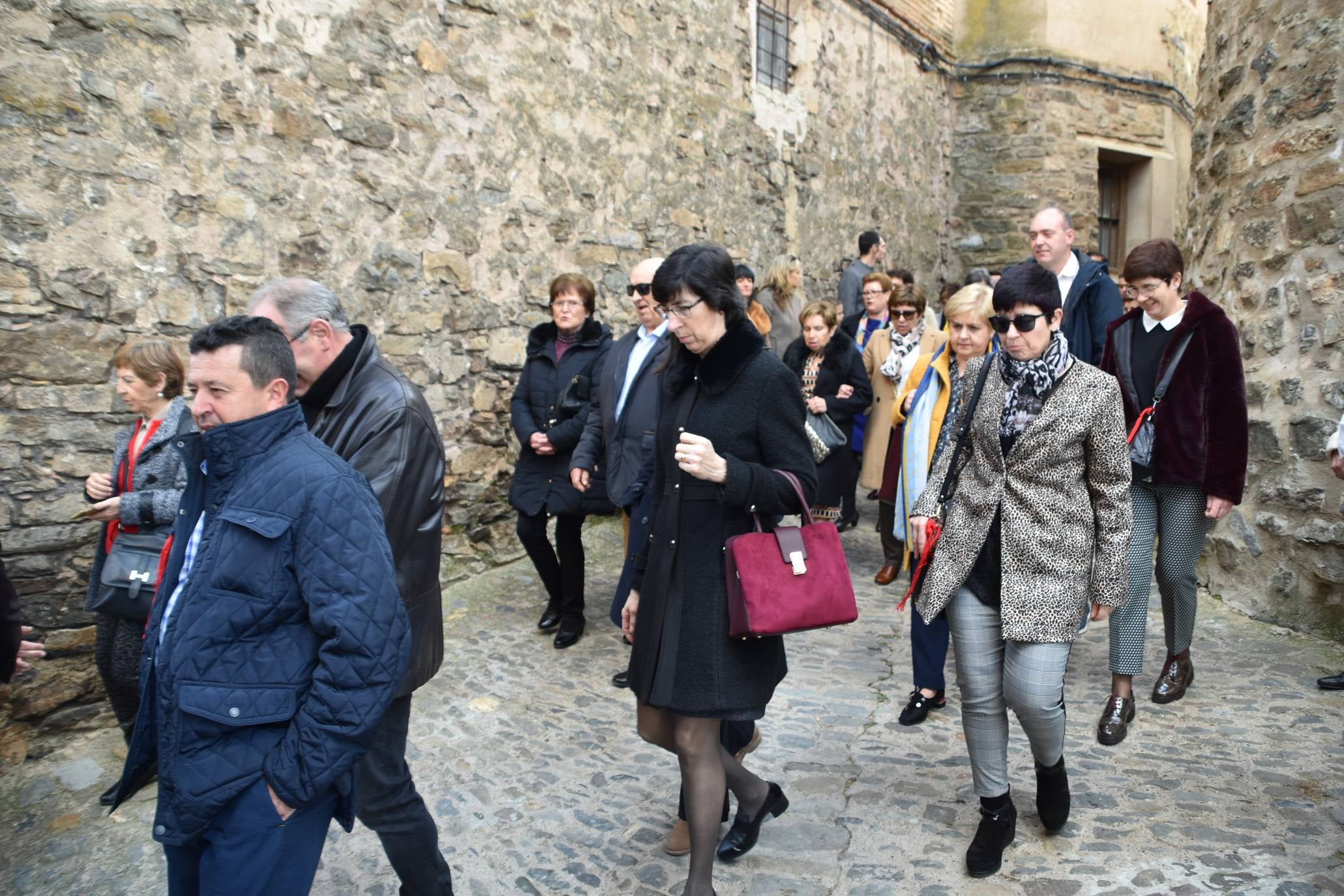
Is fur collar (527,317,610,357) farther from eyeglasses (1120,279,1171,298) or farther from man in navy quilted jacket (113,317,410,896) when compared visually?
man in navy quilted jacket (113,317,410,896)

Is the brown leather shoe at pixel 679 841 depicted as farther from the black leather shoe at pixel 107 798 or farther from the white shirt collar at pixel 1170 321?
the white shirt collar at pixel 1170 321

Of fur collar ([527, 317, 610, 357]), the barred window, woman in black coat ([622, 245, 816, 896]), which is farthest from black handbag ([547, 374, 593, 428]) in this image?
the barred window

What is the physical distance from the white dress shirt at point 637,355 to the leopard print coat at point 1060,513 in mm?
2117

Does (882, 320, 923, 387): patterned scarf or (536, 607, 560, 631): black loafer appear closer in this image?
(536, 607, 560, 631): black loafer

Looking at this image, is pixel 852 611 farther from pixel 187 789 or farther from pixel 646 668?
pixel 187 789

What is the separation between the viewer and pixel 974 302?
4098 mm

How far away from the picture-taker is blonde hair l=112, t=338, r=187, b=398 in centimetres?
376

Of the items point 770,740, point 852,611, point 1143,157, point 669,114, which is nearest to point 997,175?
point 1143,157

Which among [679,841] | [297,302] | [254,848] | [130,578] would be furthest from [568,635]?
[254,848]

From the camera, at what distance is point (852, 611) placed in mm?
2887

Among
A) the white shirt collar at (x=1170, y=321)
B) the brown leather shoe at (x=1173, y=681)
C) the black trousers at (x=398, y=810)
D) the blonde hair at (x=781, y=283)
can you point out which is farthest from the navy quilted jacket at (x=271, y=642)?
the blonde hair at (x=781, y=283)

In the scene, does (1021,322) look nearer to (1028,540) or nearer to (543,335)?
(1028,540)

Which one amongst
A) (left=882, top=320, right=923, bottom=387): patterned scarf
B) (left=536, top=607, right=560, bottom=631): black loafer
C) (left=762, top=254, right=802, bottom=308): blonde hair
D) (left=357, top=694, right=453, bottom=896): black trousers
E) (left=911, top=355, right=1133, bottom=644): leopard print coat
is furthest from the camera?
(left=762, top=254, right=802, bottom=308): blonde hair

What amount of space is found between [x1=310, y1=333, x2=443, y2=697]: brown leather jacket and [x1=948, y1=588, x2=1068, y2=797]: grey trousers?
160cm
